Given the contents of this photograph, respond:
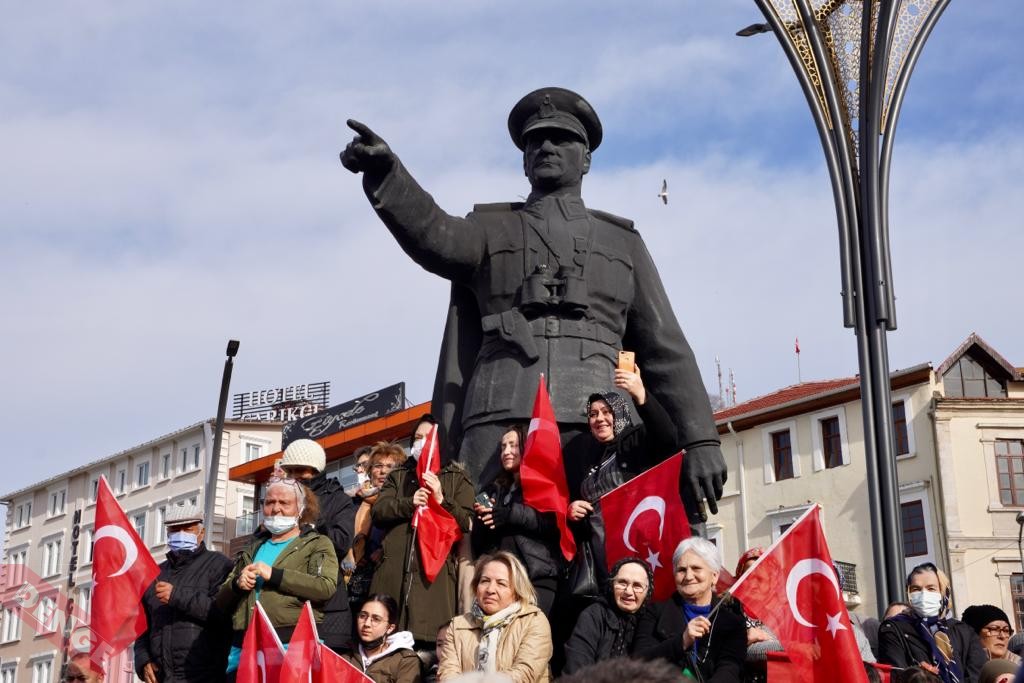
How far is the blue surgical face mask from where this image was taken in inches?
327

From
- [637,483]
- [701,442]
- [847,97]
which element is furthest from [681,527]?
[847,97]

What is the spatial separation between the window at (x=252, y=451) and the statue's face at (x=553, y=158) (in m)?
53.7

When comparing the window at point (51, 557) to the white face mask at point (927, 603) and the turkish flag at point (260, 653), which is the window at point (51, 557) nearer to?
the turkish flag at point (260, 653)

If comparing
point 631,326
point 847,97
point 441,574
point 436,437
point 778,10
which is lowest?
point 441,574

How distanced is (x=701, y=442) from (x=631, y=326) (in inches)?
38.7

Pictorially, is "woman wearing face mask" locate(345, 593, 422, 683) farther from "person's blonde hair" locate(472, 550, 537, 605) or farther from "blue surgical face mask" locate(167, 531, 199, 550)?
"blue surgical face mask" locate(167, 531, 199, 550)

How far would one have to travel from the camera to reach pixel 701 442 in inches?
341

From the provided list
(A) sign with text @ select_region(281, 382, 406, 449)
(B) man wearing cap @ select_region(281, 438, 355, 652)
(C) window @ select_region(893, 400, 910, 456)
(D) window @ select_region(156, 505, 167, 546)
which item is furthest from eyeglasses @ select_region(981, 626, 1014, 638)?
(D) window @ select_region(156, 505, 167, 546)

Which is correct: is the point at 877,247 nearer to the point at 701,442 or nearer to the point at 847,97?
the point at 847,97

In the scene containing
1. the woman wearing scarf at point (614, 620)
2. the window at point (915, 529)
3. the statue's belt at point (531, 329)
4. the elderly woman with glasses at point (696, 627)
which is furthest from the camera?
the window at point (915, 529)

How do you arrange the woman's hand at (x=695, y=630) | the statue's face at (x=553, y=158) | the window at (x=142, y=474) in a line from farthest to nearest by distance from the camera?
the window at (x=142, y=474), the statue's face at (x=553, y=158), the woman's hand at (x=695, y=630)

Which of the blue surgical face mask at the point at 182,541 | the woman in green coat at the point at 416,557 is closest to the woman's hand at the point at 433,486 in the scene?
the woman in green coat at the point at 416,557

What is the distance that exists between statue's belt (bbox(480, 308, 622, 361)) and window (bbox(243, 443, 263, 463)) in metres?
53.9

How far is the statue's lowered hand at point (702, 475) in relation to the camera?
27.7 feet
